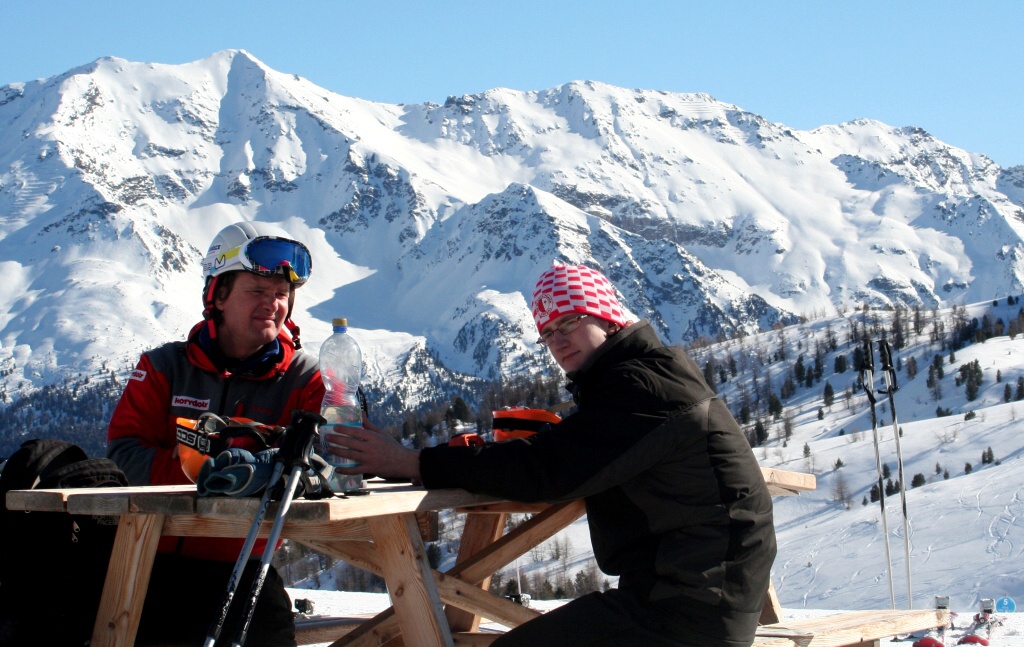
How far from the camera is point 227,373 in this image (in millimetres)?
4809

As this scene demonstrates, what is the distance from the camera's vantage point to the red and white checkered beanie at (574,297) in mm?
4242

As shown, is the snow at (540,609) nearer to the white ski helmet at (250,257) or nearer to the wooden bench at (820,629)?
the wooden bench at (820,629)

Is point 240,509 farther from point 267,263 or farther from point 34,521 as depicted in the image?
point 267,263

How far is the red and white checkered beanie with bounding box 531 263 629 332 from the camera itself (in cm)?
424

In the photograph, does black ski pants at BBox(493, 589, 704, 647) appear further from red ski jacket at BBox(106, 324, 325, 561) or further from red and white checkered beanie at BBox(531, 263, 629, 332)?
red ski jacket at BBox(106, 324, 325, 561)

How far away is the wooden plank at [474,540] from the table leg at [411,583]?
1809mm

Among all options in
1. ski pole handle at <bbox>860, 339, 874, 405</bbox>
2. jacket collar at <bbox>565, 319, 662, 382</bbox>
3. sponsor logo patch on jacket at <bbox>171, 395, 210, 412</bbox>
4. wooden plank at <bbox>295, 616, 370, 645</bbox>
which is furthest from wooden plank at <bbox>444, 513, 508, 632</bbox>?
ski pole handle at <bbox>860, 339, 874, 405</bbox>

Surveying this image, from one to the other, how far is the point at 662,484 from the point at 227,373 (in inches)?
77.6

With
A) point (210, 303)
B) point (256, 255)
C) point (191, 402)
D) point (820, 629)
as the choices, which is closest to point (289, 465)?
point (191, 402)

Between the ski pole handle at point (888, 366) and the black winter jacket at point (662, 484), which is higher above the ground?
the ski pole handle at point (888, 366)

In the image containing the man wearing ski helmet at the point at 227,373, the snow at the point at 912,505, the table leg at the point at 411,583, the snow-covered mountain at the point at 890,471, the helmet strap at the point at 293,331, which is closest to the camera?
the table leg at the point at 411,583

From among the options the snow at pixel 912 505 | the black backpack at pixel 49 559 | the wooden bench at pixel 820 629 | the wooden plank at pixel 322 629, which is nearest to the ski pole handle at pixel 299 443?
the black backpack at pixel 49 559

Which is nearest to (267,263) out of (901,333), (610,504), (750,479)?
(610,504)

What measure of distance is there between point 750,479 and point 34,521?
2.45 metres
